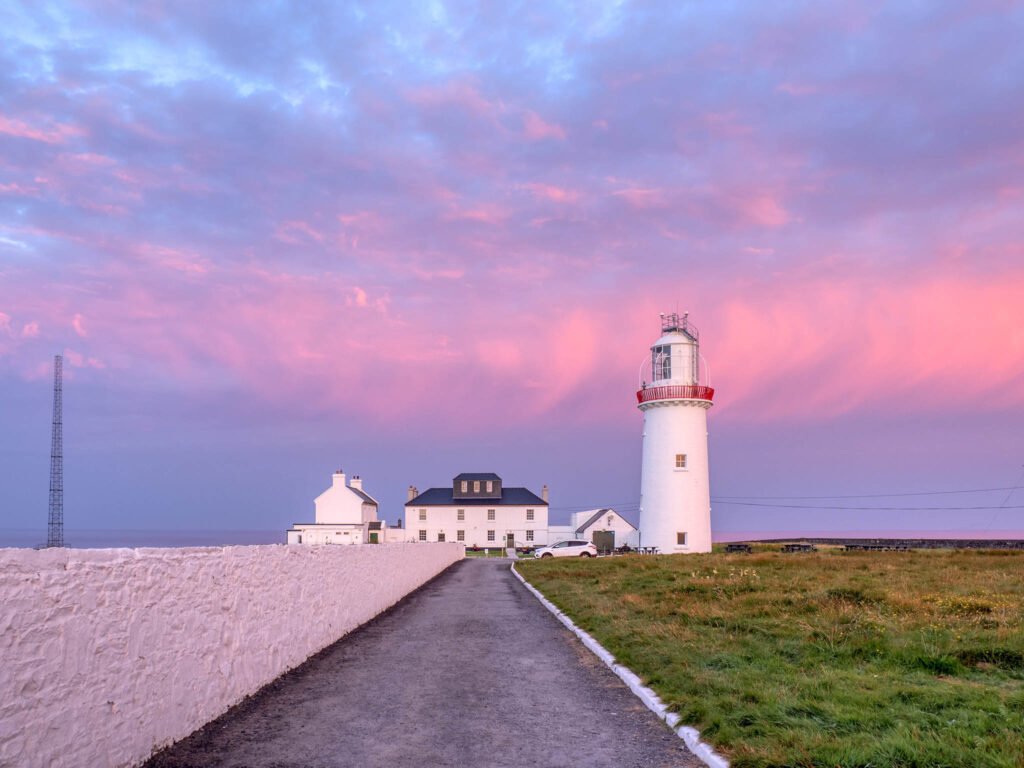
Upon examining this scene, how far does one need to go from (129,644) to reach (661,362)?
1709 inches

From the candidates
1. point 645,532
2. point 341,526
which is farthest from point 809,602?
point 341,526

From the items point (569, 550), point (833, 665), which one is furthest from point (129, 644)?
point (569, 550)

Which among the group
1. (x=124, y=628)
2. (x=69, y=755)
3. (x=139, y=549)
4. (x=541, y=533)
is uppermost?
(x=139, y=549)

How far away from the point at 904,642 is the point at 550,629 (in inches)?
256

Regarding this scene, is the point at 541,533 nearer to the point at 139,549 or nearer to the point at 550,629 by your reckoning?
the point at 550,629

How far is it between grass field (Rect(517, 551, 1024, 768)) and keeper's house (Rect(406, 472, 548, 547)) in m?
61.1

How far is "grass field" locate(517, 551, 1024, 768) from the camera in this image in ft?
20.0

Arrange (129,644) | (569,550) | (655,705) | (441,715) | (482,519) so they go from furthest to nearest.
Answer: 1. (482,519)
2. (569,550)
3. (655,705)
4. (441,715)
5. (129,644)

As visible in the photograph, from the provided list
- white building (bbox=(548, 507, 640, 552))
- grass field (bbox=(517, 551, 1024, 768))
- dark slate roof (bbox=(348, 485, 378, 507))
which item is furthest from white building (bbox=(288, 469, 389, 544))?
grass field (bbox=(517, 551, 1024, 768))

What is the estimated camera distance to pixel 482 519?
79938 millimetres

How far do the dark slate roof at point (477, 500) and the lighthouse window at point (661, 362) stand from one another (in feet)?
117

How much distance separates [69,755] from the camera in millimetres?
5176

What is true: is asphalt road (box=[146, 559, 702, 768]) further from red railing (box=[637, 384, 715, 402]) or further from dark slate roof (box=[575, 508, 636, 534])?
dark slate roof (box=[575, 508, 636, 534])

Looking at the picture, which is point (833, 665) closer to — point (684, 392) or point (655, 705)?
point (655, 705)
